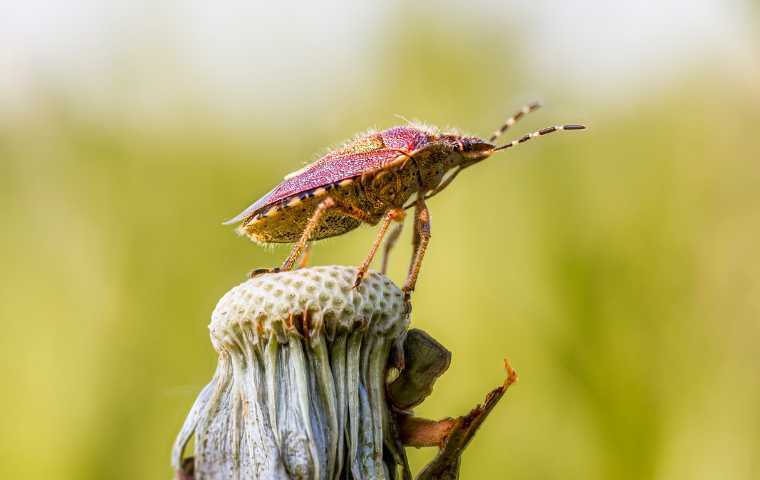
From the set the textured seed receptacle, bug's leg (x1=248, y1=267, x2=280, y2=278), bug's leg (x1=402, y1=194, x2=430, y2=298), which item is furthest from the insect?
the textured seed receptacle

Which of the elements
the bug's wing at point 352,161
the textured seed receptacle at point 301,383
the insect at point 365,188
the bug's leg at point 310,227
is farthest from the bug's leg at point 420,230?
the textured seed receptacle at point 301,383

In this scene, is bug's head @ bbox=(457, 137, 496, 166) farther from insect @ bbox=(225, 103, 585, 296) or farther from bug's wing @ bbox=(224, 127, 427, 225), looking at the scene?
bug's wing @ bbox=(224, 127, 427, 225)

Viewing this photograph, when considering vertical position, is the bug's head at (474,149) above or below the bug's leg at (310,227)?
above

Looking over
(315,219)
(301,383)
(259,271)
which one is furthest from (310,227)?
(301,383)

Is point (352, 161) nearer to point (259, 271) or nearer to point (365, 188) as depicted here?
point (365, 188)

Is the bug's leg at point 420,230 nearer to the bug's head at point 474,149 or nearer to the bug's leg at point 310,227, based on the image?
the bug's head at point 474,149
